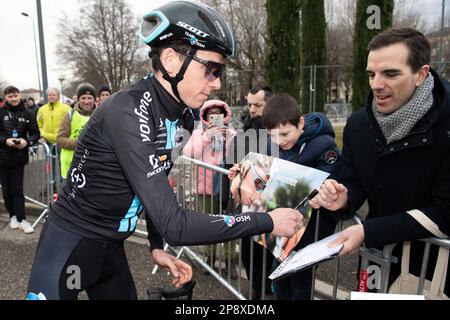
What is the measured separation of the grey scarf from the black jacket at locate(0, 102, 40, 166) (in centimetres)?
541

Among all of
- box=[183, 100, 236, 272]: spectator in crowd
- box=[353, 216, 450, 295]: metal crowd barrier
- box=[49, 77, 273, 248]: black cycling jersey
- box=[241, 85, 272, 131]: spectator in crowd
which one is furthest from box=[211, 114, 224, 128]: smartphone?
box=[353, 216, 450, 295]: metal crowd barrier

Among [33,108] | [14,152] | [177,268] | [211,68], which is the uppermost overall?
[211,68]

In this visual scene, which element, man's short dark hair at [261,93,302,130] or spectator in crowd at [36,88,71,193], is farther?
spectator in crowd at [36,88,71,193]

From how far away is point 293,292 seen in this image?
2.90 m

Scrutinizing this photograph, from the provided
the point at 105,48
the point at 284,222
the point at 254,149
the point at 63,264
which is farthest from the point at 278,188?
the point at 105,48

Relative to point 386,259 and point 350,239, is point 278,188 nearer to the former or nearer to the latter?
point 350,239

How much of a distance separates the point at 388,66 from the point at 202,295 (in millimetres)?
2777

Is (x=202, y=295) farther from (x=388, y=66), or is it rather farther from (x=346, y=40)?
(x=346, y=40)

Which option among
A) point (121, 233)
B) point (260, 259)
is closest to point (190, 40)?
point (121, 233)

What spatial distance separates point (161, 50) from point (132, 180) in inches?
24.7

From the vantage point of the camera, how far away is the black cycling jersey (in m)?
1.46

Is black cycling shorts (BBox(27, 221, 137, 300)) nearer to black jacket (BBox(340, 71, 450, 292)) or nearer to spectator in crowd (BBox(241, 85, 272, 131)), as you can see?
black jacket (BBox(340, 71, 450, 292))

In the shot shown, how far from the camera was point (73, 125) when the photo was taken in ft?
17.0

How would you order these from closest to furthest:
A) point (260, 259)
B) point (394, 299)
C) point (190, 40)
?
point (394, 299), point (190, 40), point (260, 259)
